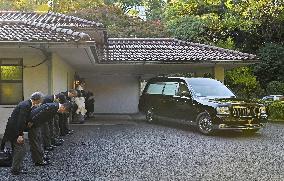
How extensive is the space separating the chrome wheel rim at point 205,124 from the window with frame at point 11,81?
5811 mm

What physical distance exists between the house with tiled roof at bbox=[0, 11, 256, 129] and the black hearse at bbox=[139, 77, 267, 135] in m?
2.25

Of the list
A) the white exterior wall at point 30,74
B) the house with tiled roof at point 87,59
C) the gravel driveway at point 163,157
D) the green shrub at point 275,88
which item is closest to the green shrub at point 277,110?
the house with tiled roof at point 87,59

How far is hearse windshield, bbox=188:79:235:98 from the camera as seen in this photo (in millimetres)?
15690

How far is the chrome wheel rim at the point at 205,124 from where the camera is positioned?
14.3m

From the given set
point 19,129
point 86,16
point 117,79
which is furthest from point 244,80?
point 19,129

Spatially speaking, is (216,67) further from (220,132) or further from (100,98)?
(100,98)

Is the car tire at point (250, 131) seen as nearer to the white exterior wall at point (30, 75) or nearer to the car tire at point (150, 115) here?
the car tire at point (150, 115)

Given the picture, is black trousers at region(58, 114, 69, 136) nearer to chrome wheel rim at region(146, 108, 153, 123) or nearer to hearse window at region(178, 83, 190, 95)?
hearse window at region(178, 83, 190, 95)

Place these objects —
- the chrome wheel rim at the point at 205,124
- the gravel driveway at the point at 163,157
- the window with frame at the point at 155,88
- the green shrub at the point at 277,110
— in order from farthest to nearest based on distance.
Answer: the green shrub at the point at 277,110, the window with frame at the point at 155,88, the chrome wheel rim at the point at 205,124, the gravel driveway at the point at 163,157

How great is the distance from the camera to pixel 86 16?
114 feet

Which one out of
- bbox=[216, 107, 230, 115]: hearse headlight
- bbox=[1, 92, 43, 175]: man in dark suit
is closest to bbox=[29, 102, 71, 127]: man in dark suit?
A: bbox=[1, 92, 43, 175]: man in dark suit

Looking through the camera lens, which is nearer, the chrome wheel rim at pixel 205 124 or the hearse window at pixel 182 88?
the chrome wheel rim at pixel 205 124

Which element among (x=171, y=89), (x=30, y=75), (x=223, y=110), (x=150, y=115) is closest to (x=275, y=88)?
(x=150, y=115)

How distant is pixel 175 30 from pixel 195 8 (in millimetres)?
4234
